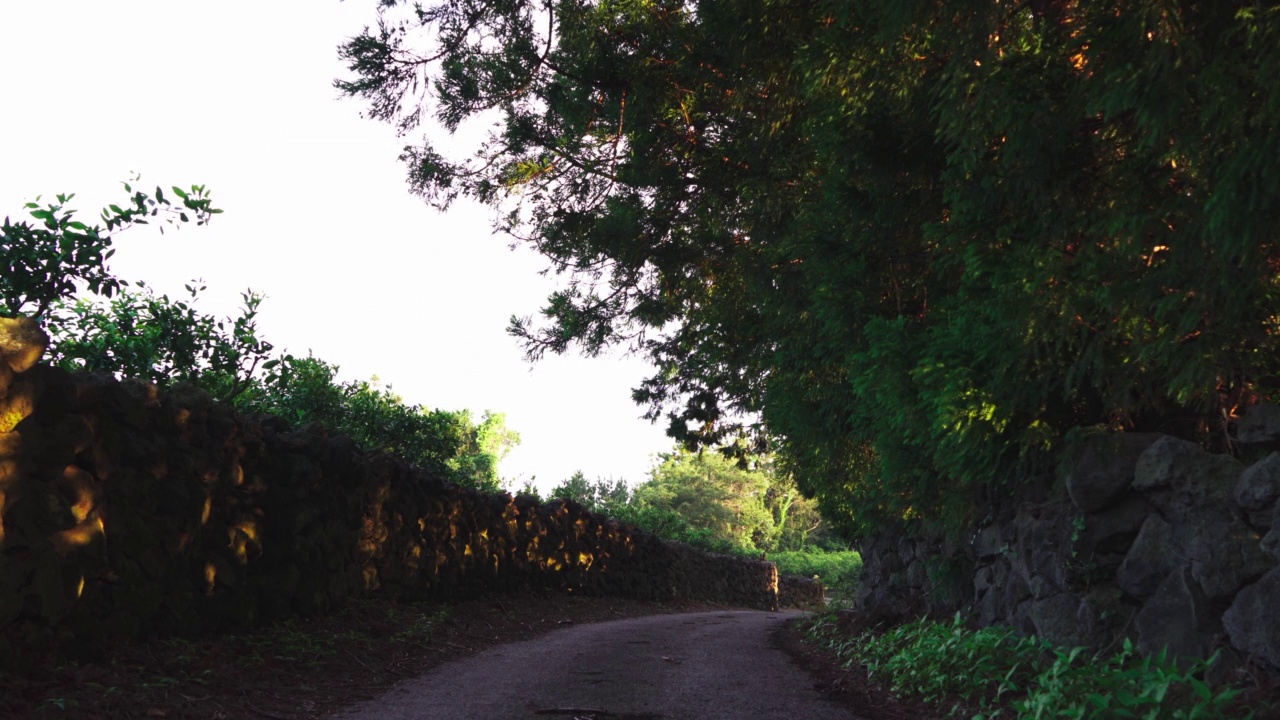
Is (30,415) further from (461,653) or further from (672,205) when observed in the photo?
(672,205)

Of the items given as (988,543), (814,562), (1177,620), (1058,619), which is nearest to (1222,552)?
(1177,620)

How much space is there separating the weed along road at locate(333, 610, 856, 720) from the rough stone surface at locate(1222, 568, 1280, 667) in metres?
2.44

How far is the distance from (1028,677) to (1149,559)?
1.11 m

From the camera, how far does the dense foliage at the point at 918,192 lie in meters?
3.80

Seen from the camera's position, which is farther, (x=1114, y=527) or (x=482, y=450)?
(x=482, y=450)

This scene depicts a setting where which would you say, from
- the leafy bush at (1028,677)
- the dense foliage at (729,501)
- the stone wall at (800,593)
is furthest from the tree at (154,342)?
the dense foliage at (729,501)

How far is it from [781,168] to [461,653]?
5.88 metres

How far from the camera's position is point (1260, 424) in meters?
4.70

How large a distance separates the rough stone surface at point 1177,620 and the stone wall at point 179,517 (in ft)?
20.4

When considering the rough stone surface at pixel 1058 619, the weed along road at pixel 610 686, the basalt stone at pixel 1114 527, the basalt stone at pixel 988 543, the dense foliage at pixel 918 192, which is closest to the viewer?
the dense foliage at pixel 918 192

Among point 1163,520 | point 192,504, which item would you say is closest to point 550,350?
point 192,504

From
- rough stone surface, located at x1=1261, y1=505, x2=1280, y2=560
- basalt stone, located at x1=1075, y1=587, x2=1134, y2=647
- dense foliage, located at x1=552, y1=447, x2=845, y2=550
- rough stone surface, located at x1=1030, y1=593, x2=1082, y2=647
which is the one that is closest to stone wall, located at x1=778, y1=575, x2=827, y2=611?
dense foliage, located at x1=552, y1=447, x2=845, y2=550

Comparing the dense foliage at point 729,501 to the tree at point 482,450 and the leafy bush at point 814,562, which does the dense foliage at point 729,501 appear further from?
the tree at point 482,450

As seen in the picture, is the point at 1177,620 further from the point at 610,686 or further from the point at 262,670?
the point at 262,670
